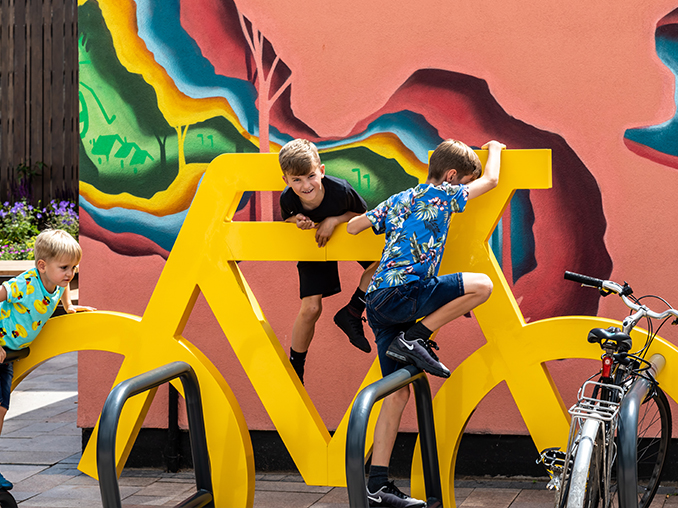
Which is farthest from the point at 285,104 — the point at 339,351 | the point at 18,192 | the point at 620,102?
the point at 18,192

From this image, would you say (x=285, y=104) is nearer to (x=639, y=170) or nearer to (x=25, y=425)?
(x=639, y=170)

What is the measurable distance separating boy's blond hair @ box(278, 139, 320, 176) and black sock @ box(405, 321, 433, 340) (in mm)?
769

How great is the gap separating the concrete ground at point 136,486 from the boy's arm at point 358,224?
1637 millimetres

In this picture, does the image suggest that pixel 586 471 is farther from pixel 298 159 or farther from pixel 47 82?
pixel 47 82

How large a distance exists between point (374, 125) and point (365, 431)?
2.44 meters

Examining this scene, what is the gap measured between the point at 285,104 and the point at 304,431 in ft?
7.15

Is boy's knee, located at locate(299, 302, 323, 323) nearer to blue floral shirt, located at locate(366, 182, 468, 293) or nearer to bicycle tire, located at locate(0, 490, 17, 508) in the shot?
blue floral shirt, located at locate(366, 182, 468, 293)

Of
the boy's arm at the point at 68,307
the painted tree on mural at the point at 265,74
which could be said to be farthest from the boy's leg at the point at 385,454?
the painted tree on mural at the point at 265,74

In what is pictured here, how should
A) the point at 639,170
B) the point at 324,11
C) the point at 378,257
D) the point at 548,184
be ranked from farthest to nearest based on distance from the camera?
1. the point at 324,11
2. the point at 639,170
3. the point at 378,257
4. the point at 548,184

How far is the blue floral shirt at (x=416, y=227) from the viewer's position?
2.96 m

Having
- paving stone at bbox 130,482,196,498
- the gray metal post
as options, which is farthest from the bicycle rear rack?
paving stone at bbox 130,482,196,498

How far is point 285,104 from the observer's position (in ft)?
15.1

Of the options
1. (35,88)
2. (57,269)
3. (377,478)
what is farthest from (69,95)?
(377,478)

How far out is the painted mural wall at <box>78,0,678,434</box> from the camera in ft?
13.9
